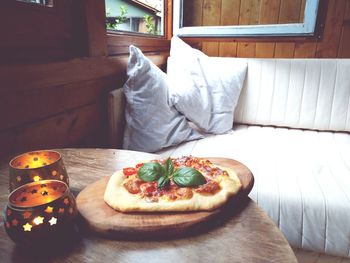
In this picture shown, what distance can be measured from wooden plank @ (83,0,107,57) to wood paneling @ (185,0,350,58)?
3.62ft

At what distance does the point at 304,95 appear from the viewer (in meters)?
1.79

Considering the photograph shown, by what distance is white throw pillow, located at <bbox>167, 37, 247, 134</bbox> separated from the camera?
1593 mm

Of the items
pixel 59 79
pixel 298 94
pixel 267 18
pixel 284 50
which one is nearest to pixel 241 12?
pixel 267 18

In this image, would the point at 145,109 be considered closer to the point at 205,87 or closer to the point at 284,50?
the point at 205,87

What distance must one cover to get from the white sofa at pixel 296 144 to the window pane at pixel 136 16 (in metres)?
0.50

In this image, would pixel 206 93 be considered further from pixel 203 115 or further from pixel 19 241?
pixel 19 241

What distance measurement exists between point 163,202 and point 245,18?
6.65ft

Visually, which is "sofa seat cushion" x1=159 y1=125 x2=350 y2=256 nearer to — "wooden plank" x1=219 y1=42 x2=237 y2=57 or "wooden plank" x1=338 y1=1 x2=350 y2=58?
"wooden plank" x1=338 y1=1 x2=350 y2=58

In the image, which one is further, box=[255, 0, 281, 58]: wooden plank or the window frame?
box=[255, 0, 281, 58]: wooden plank

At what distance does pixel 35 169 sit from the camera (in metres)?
0.52

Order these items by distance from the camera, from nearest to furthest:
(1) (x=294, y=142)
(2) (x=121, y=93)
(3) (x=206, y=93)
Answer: (2) (x=121, y=93) → (1) (x=294, y=142) → (3) (x=206, y=93)

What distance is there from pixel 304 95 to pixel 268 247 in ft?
5.15

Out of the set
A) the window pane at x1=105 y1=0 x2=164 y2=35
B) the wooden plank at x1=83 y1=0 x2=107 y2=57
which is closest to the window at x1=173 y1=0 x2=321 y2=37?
the window pane at x1=105 y1=0 x2=164 y2=35

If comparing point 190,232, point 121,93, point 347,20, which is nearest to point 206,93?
point 121,93
